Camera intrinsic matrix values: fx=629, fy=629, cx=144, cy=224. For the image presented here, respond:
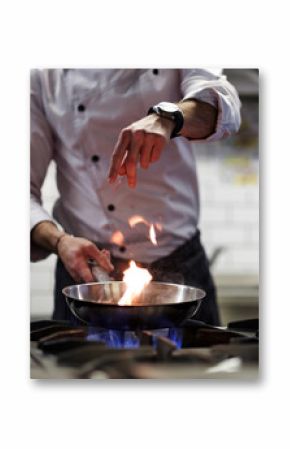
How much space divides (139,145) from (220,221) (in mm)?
303

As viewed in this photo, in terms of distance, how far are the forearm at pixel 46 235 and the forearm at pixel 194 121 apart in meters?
0.44

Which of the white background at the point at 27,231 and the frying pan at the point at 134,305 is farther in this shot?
the white background at the point at 27,231

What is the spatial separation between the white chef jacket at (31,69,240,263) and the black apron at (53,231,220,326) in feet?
0.09

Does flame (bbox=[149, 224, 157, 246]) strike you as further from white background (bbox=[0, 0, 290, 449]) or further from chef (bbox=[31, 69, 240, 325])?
white background (bbox=[0, 0, 290, 449])

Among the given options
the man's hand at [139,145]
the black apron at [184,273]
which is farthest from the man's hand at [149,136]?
the black apron at [184,273]

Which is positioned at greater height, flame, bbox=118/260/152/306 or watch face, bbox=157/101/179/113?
watch face, bbox=157/101/179/113

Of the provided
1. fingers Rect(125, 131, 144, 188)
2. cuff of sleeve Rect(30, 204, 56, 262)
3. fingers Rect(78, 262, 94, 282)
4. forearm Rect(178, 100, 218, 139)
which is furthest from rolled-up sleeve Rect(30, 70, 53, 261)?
forearm Rect(178, 100, 218, 139)

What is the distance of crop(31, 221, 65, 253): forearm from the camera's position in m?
1.71

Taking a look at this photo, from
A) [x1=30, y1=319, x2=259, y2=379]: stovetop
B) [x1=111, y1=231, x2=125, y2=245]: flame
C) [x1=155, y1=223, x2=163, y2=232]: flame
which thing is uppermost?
[x1=155, y1=223, x2=163, y2=232]: flame

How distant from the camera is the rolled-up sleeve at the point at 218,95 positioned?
5.65 ft

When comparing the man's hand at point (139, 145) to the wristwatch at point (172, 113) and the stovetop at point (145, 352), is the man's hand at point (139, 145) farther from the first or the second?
the stovetop at point (145, 352)
